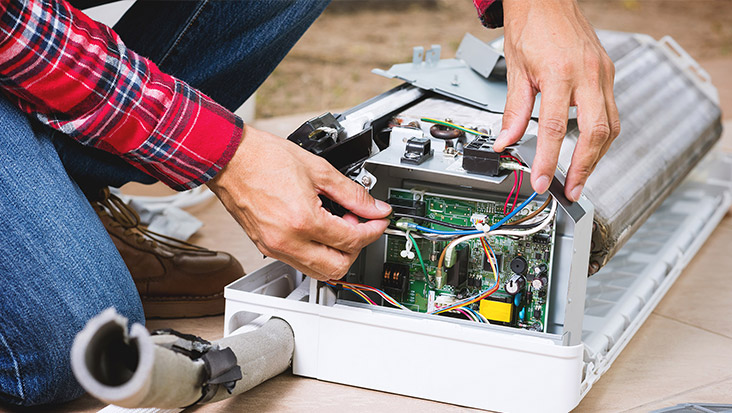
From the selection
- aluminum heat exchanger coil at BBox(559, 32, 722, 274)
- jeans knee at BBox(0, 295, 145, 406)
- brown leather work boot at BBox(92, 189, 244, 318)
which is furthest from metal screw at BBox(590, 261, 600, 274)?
jeans knee at BBox(0, 295, 145, 406)

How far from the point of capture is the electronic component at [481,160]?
1.18 meters

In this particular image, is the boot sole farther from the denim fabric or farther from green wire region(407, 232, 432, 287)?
green wire region(407, 232, 432, 287)

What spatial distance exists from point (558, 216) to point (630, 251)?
0.69 meters

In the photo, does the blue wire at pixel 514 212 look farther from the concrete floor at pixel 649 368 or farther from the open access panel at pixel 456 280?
the concrete floor at pixel 649 368

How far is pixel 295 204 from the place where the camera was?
1114mm

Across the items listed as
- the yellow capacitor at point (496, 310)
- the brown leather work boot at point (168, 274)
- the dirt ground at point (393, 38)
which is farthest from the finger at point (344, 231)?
the dirt ground at point (393, 38)

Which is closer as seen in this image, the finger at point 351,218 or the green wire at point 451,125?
the finger at point 351,218

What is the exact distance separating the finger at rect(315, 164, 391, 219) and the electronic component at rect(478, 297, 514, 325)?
0.23 m

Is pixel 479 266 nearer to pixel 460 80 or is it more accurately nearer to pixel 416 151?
pixel 416 151

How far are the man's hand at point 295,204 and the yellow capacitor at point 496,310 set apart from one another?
21cm

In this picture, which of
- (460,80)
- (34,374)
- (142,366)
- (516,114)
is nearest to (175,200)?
(460,80)

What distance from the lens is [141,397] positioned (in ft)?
2.92

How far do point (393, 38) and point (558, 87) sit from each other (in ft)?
13.3

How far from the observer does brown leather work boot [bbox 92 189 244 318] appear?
157 centimetres
